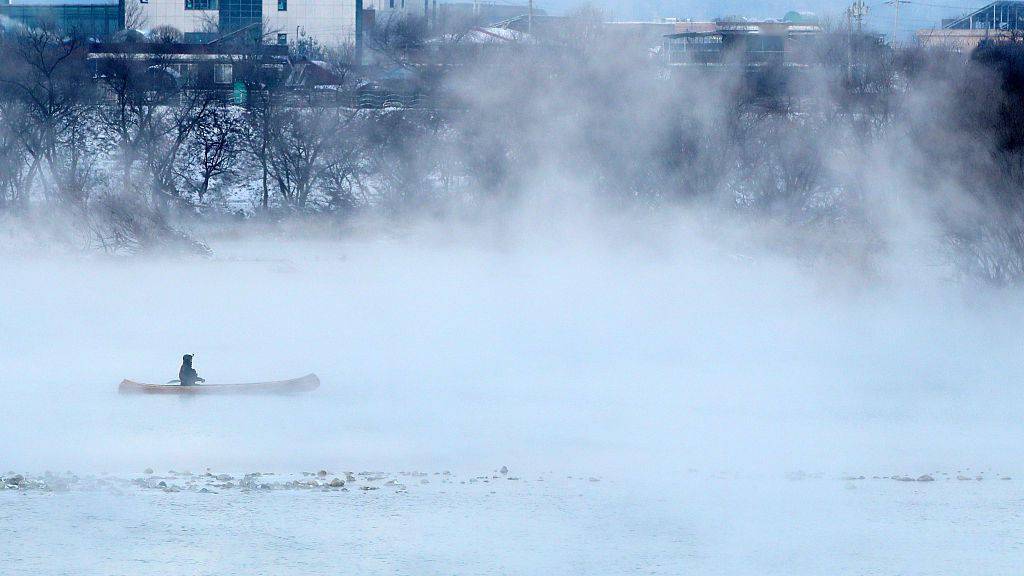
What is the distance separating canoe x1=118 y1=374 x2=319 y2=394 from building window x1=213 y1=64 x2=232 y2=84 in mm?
15570

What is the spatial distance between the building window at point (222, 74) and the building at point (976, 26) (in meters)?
12.8

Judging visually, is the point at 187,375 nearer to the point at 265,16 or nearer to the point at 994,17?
the point at 994,17

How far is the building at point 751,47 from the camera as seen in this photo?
21.1 m

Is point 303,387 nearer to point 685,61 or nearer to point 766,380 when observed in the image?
point 766,380

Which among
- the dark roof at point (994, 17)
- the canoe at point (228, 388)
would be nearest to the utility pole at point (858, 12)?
the dark roof at point (994, 17)

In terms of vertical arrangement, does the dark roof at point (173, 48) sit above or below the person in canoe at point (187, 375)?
above

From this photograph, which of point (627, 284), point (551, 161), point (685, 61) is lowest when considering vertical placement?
point (627, 284)

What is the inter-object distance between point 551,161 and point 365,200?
3396mm

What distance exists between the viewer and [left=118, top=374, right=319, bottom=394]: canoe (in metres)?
9.74

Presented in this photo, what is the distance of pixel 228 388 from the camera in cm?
992

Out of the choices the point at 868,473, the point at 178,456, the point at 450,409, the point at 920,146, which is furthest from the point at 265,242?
the point at 868,473

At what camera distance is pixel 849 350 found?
13.1 m

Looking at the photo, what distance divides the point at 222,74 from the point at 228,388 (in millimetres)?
16141

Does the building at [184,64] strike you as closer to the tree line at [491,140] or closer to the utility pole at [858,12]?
the tree line at [491,140]
